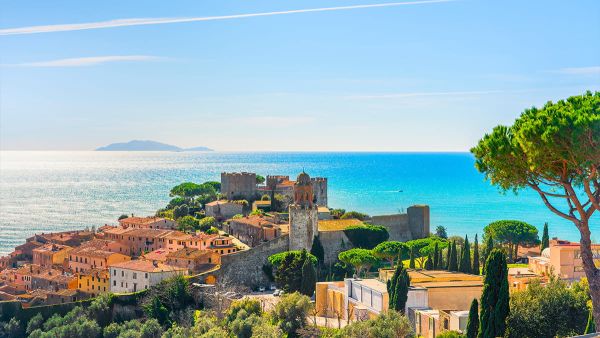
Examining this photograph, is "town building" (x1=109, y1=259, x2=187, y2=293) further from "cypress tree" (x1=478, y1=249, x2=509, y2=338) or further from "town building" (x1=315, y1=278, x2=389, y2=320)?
"cypress tree" (x1=478, y1=249, x2=509, y2=338)

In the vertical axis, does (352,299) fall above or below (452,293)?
below

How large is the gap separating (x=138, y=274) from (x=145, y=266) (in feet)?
2.83

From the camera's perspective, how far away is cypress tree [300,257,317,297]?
116 ft

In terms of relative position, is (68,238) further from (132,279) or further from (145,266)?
(132,279)

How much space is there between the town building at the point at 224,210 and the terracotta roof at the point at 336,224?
32.7ft

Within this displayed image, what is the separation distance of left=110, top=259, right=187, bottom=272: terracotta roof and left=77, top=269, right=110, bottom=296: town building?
36.8 inches

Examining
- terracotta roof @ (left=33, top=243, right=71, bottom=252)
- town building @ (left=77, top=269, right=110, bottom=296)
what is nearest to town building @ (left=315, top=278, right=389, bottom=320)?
town building @ (left=77, top=269, right=110, bottom=296)

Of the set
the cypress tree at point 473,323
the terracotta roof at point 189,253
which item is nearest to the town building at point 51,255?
the terracotta roof at point 189,253

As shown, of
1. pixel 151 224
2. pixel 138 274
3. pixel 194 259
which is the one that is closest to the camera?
pixel 138 274

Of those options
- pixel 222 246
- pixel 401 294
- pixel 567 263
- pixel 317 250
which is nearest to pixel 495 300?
pixel 401 294

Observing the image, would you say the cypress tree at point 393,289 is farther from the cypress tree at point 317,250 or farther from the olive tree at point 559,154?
the cypress tree at point 317,250

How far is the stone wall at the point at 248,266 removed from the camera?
1519 inches

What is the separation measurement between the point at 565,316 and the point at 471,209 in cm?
9033

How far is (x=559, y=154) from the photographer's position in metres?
15.4
